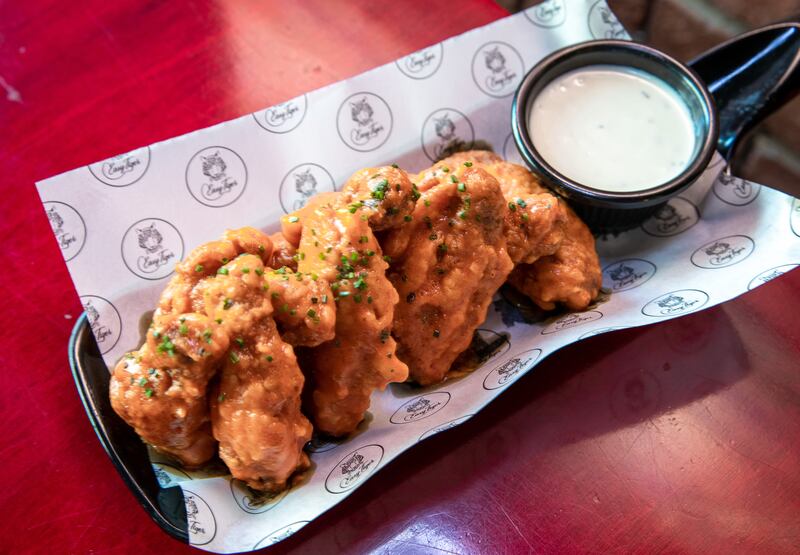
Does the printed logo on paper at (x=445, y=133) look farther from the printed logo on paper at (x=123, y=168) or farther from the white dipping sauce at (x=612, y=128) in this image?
the printed logo on paper at (x=123, y=168)

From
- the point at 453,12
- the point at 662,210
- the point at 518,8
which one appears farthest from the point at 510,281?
the point at 518,8

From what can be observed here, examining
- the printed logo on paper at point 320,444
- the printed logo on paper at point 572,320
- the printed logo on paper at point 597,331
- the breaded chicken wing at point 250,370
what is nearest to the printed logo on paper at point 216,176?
the breaded chicken wing at point 250,370

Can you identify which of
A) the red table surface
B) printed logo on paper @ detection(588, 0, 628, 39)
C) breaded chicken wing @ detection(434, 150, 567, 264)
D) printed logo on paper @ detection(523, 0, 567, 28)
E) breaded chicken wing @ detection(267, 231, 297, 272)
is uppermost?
printed logo on paper @ detection(523, 0, 567, 28)

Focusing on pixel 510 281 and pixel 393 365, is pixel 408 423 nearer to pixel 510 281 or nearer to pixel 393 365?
pixel 393 365

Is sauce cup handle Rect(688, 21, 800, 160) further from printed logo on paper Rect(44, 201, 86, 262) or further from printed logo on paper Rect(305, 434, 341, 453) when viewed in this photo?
printed logo on paper Rect(44, 201, 86, 262)

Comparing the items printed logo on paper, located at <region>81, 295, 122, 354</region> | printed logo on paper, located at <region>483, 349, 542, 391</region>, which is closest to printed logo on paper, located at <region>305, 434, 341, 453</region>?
printed logo on paper, located at <region>483, 349, 542, 391</region>
